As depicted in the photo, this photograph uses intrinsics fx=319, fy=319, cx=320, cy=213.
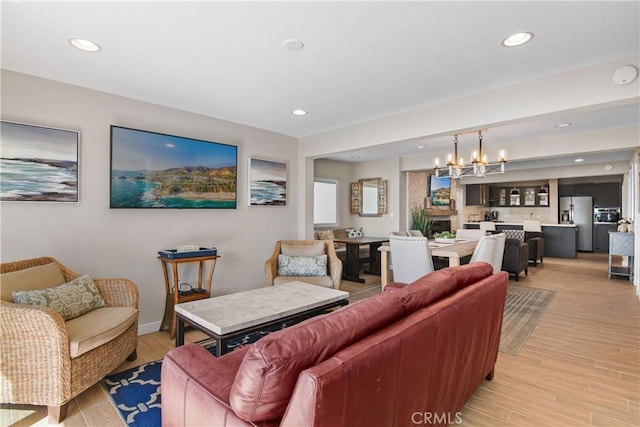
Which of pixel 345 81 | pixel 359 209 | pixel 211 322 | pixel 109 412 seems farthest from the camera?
pixel 359 209

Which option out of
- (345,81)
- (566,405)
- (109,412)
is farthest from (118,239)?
(566,405)

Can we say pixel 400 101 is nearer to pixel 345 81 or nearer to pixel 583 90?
pixel 345 81

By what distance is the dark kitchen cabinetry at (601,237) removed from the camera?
30.0ft

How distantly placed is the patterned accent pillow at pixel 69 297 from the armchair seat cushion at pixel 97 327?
6 centimetres

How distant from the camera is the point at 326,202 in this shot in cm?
689

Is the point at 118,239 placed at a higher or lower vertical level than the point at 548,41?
lower

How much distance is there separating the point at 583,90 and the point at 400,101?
1467 millimetres

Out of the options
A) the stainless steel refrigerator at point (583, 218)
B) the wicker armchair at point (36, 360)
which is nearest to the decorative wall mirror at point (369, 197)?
the wicker armchair at point (36, 360)

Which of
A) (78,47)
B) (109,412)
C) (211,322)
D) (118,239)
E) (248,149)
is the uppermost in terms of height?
(78,47)

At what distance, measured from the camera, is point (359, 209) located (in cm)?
711

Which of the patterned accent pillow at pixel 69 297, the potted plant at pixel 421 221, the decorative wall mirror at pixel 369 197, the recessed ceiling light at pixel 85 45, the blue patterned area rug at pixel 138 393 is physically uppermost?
the recessed ceiling light at pixel 85 45

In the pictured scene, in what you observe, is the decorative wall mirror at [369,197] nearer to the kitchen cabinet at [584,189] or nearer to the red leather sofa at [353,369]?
the red leather sofa at [353,369]

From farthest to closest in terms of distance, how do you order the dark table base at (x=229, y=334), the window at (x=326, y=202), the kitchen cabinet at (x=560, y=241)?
the kitchen cabinet at (x=560, y=241) → the window at (x=326, y=202) → the dark table base at (x=229, y=334)

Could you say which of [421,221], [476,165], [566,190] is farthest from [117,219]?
[566,190]
